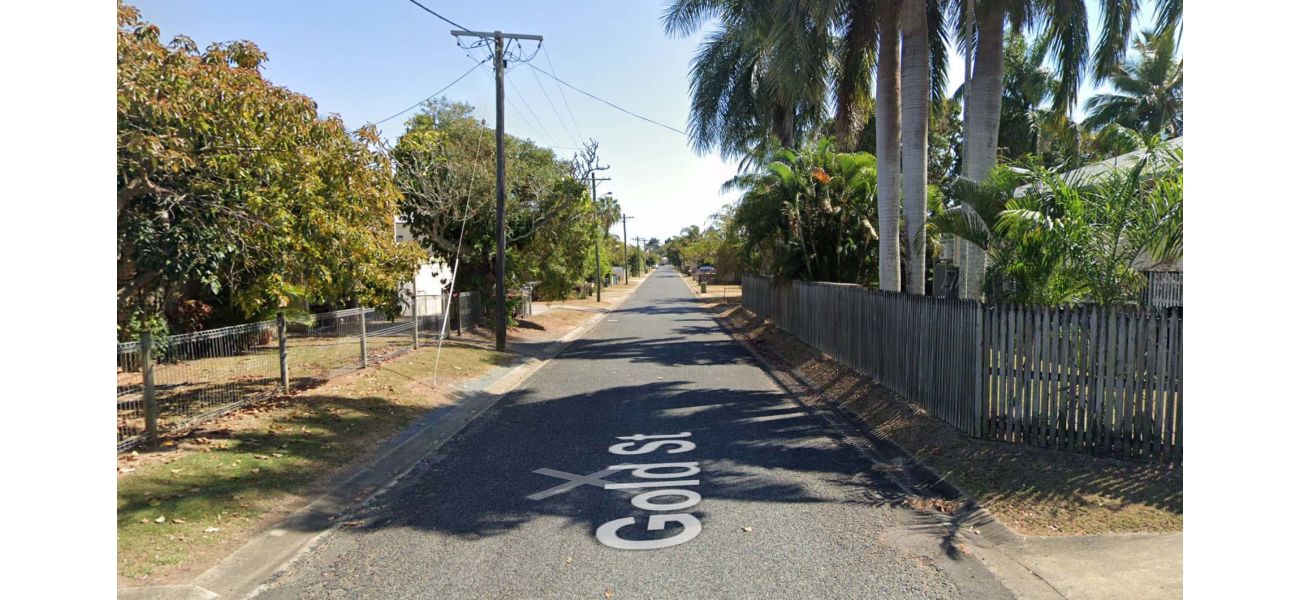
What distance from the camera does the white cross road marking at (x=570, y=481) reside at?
6484 mm

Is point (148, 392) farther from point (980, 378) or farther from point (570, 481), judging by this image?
point (980, 378)

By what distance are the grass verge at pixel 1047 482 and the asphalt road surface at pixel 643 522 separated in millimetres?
652

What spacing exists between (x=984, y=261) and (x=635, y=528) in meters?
8.03

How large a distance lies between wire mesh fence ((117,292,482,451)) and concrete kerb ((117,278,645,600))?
85.1 inches

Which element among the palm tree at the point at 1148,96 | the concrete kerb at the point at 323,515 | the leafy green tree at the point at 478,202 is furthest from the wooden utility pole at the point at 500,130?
the palm tree at the point at 1148,96

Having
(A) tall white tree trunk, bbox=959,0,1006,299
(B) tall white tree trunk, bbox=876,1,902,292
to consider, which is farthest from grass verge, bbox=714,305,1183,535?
(B) tall white tree trunk, bbox=876,1,902,292

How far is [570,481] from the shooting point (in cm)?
687

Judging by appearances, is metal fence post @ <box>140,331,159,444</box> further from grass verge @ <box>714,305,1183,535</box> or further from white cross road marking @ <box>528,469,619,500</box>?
grass verge @ <box>714,305,1183,535</box>

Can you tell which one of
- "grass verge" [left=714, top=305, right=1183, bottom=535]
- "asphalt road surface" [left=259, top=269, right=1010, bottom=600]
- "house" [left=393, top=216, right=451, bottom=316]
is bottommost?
"asphalt road surface" [left=259, top=269, right=1010, bottom=600]

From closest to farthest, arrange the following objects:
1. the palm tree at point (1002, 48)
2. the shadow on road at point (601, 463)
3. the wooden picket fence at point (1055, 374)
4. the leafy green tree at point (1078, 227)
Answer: the shadow on road at point (601, 463)
the wooden picket fence at point (1055, 374)
the leafy green tree at point (1078, 227)
the palm tree at point (1002, 48)

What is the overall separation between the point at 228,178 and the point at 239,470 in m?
2.73

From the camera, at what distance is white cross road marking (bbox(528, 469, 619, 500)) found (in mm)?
6484

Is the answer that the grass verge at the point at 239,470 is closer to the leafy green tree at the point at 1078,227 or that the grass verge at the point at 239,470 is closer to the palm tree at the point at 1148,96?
the leafy green tree at the point at 1078,227

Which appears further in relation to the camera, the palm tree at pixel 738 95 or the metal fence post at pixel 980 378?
the palm tree at pixel 738 95
